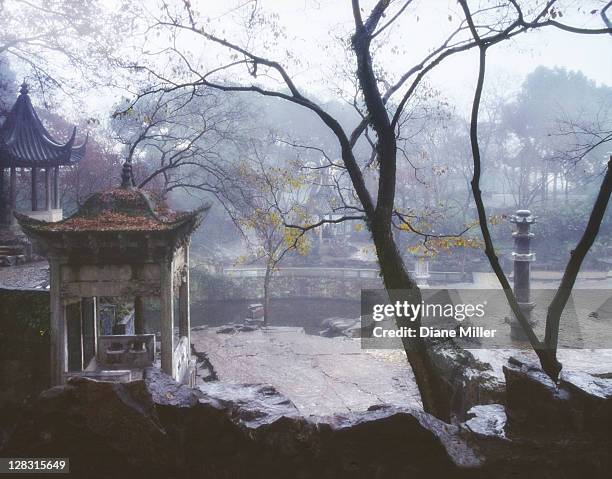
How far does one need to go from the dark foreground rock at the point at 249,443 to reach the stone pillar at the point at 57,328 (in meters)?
6.05

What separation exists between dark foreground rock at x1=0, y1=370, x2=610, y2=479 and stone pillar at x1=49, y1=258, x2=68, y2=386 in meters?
6.05

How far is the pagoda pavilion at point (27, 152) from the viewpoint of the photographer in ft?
54.3

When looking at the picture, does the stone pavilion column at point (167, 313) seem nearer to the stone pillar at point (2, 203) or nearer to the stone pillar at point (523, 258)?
the stone pillar at point (523, 258)

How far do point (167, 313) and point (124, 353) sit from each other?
1354mm

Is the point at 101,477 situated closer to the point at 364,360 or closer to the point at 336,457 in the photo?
the point at 336,457

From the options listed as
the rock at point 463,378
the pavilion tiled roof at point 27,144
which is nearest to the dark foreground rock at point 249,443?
the rock at point 463,378

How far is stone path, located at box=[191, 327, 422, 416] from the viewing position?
10417 millimetres

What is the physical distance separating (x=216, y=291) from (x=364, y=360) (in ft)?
46.3

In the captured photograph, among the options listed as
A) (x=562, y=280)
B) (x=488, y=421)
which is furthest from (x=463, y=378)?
(x=488, y=421)

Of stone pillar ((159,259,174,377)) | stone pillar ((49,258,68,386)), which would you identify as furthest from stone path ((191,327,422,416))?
stone pillar ((49,258,68,386))

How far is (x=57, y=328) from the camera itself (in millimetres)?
8047

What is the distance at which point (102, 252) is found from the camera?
776 centimetres

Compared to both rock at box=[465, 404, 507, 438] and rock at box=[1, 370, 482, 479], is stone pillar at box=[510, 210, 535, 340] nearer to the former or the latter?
rock at box=[465, 404, 507, 438]

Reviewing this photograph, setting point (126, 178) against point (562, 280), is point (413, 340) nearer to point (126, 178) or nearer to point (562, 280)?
point (562, 280)
